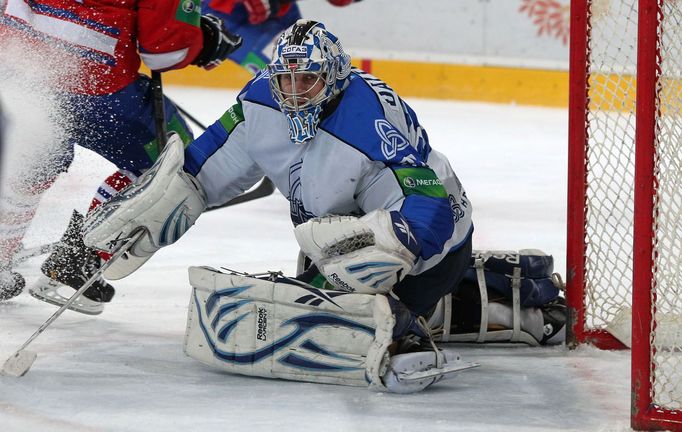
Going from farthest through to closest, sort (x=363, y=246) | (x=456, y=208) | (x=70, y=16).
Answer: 1. (x=70, y=16)
2. (x=456, y=208)
3. (x=363, y=246)

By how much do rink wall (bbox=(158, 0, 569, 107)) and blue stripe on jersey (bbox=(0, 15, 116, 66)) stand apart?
458 centimetres

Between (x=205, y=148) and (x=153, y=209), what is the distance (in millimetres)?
186

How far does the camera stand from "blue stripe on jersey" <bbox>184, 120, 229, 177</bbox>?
2.54m

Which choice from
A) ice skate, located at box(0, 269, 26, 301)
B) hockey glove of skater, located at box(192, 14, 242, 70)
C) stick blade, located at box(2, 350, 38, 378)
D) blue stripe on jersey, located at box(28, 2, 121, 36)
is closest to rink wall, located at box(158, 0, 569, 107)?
hockey glove of skater, located at box(192, 14, 242, 70)

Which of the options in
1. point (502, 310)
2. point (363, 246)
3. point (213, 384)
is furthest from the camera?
point (502, 310)

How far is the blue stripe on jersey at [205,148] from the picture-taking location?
2.54 metres

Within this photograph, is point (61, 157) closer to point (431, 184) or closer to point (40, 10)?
point (40, 10)

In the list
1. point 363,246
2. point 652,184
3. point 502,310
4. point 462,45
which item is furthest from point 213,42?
point 462,45

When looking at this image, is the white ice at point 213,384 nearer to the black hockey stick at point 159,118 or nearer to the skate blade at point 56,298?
the skate blade at point 56,298

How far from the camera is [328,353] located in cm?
228

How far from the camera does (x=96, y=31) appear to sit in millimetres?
2992

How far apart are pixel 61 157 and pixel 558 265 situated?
147 cm

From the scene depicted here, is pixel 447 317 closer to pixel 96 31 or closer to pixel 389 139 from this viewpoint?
pixel 389 139

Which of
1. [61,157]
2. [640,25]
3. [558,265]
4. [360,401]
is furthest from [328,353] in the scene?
[558,265]
